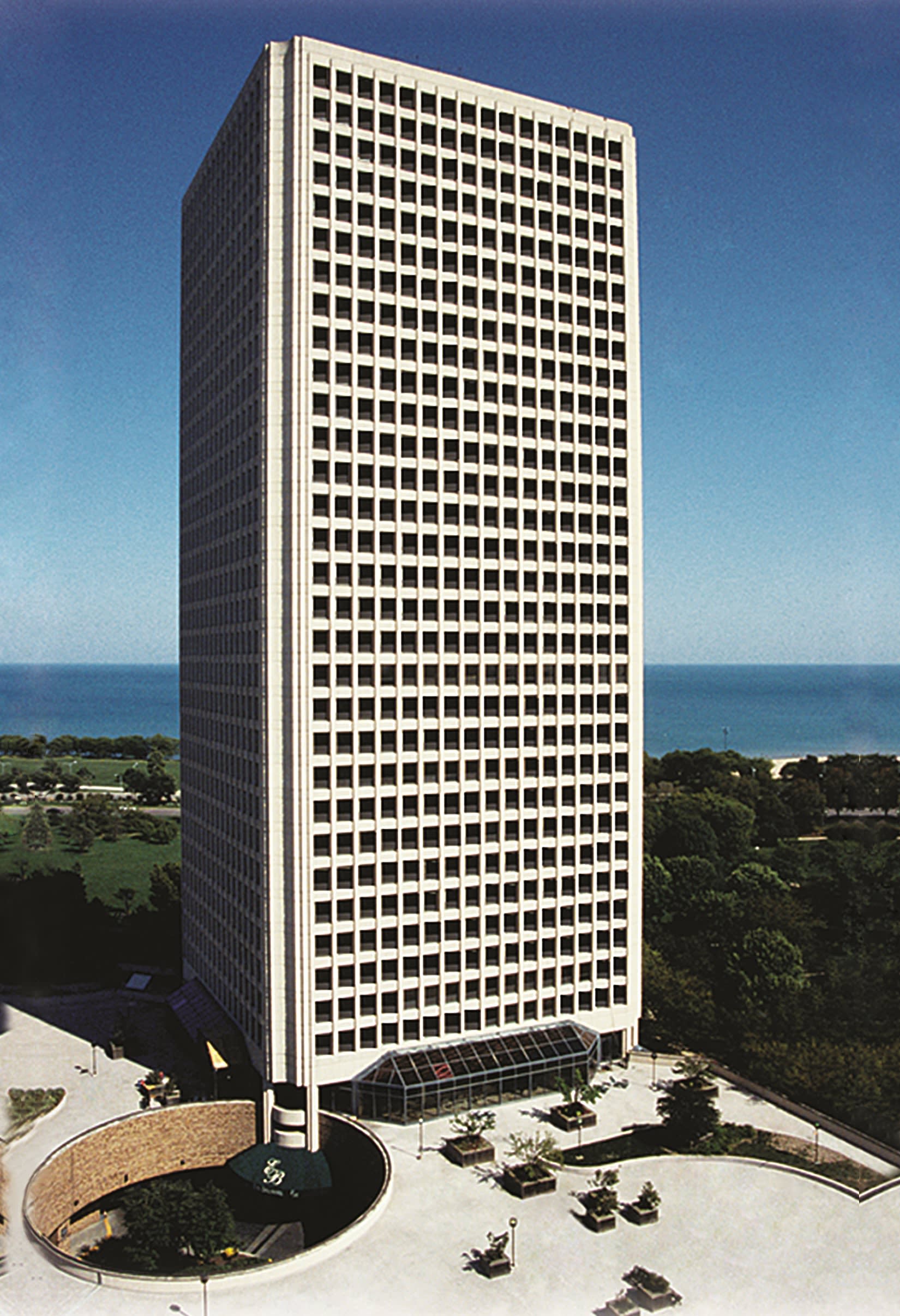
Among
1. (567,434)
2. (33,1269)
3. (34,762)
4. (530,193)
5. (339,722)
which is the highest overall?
(530,193)

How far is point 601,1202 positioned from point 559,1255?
1.49 m

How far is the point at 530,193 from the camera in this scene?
1029 inches

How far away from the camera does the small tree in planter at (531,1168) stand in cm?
2041

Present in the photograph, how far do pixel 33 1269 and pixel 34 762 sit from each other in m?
27.6

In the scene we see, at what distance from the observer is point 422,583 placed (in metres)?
24.6

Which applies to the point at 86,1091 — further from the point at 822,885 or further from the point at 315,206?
the point at 822,885

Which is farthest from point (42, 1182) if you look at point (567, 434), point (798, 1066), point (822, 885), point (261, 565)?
point (822, 885)

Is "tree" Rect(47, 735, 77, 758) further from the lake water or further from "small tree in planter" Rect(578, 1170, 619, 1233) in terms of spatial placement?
"small tree in planter" Rect(578, 1170, 619, 1233)

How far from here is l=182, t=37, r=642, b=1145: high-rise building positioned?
2353 centimetres

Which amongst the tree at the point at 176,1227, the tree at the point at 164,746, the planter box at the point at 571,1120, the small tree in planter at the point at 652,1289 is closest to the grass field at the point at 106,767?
the tree at the point at 164,746

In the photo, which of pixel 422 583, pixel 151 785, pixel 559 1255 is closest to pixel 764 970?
pixel 559 1255

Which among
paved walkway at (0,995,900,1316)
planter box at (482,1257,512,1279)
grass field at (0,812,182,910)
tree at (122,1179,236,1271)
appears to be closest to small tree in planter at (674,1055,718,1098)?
paved walkway at (0,995,900,1316)

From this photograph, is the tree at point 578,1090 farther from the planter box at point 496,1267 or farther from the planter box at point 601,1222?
the planter box at point 496,1267

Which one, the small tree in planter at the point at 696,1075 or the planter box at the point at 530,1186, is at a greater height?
the small tree in planter at the point at 696,1075
